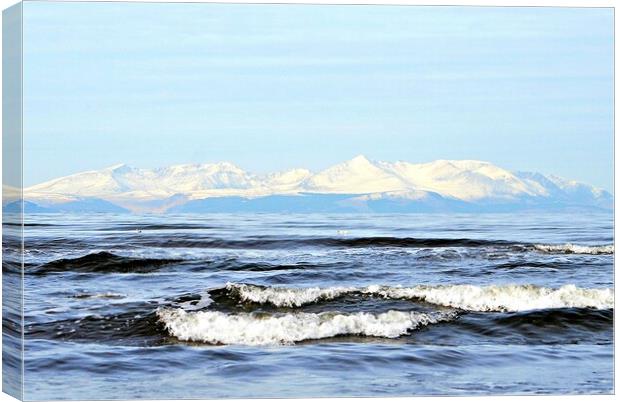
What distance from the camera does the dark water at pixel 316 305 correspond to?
27.3ft

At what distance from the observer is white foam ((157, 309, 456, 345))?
28.5 feet

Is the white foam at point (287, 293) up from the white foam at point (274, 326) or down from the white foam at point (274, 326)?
up

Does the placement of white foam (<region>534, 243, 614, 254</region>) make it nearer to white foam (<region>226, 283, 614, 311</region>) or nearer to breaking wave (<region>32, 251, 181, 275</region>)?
white foam (<region>226, 283, 614, 311</region>)

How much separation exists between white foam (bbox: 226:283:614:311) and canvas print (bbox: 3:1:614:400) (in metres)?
0.02

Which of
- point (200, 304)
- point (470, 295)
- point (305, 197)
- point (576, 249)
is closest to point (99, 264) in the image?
point (200, 304)

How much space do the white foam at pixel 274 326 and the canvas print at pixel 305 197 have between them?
17mm

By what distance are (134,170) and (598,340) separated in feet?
11.8

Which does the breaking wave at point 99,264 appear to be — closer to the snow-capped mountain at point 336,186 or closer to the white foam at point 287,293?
the snow-capped mountain at point 336,186

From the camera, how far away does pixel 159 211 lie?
914cm

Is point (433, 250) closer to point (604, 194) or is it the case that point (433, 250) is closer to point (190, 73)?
point (604, 194)

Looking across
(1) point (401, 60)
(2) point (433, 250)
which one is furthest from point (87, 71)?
(2) point (433, 250)

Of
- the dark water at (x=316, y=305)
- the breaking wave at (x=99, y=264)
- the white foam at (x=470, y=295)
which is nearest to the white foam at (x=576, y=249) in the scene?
the dark water at (x=316, y=305)

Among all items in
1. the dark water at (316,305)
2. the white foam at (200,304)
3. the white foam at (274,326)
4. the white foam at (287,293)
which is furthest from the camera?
the white foam at (287,293)

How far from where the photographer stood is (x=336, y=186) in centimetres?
913
